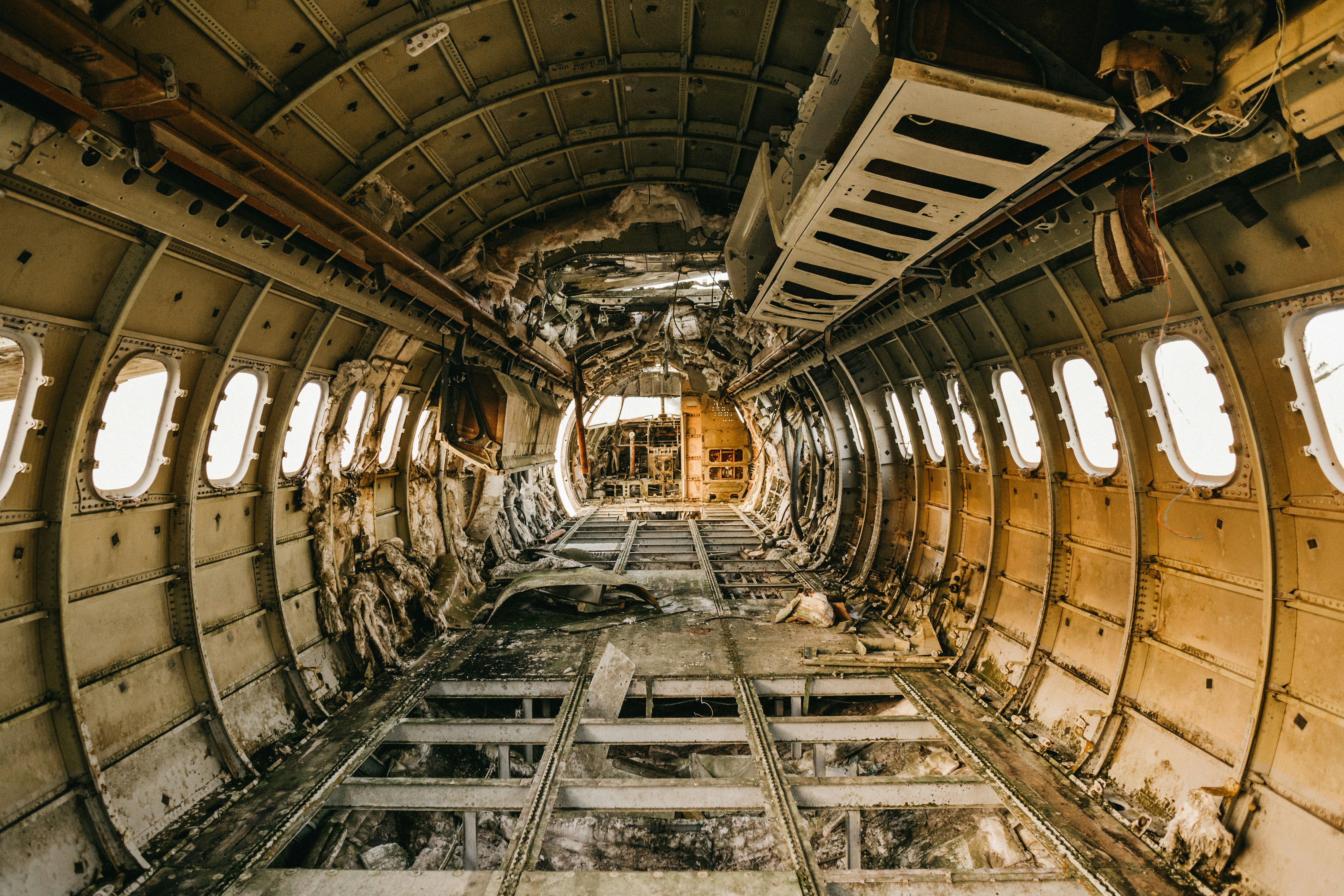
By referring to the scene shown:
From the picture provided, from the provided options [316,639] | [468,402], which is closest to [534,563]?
[468,402]

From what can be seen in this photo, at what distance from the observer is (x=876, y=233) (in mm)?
4289

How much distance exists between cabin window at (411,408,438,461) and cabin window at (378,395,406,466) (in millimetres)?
298

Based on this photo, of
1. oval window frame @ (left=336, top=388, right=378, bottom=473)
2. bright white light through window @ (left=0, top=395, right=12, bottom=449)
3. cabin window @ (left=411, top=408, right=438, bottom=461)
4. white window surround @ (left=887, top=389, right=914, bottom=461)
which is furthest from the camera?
cabin window @ (left=411, top=408, right=438, bottom=461)

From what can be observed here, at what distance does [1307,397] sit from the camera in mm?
3736

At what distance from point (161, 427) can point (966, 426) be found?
30.6ft

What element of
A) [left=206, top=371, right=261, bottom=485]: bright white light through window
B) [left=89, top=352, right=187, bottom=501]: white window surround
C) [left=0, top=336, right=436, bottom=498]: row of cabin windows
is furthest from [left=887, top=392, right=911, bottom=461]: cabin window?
[left=89, top=352, right=187, bottom=501]: white window surround

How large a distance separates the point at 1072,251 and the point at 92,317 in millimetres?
7921

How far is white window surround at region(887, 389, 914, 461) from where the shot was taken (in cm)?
962

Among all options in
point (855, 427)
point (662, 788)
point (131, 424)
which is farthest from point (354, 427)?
point (855, 427)

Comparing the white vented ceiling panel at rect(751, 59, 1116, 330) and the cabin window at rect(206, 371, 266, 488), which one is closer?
the white vented ceiling panel at rect(751, 59, 1116, 330)

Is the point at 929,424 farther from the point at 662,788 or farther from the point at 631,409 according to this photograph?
the point at 631,409

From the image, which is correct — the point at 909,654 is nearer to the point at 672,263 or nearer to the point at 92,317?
the point at 672,263

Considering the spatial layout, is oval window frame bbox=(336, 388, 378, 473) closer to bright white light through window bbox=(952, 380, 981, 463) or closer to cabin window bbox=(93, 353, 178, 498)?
cabin window bbox=(93, 353, 178, 498)

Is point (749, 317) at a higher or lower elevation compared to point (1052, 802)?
higher
